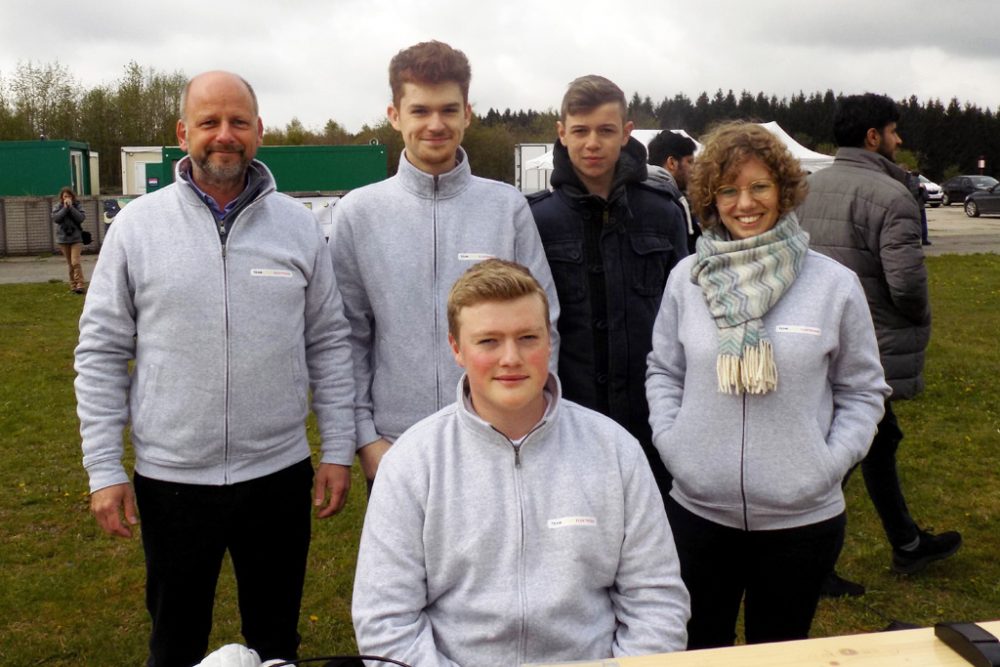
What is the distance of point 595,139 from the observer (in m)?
3.15

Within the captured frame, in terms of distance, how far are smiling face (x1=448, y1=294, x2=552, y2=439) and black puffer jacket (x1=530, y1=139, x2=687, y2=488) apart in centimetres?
100

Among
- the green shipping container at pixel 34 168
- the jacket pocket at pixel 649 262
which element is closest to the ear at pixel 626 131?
the jacket pocket at pixel 649 262

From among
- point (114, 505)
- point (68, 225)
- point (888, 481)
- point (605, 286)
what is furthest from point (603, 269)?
point (68, 225)

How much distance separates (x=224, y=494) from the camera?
289 cm

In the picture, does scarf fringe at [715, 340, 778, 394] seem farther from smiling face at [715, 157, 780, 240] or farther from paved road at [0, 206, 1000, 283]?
paved road at [0, 206, 1000, 283]

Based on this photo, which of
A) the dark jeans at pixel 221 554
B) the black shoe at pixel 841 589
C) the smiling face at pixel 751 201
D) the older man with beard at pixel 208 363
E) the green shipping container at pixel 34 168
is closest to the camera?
the smiling face at pixel 751 201

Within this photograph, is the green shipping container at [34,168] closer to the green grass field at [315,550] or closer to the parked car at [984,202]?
the green grass field at [315,550]

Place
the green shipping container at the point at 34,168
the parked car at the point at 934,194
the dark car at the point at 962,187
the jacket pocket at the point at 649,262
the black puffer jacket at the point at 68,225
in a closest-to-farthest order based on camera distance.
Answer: the jacket pocket at the point at 649,262, the black puffer jacket at the point at 68,225, the green shipping container at the point at 34,168, the dark car at the point at 962,187, the parked car at the point at 934,194

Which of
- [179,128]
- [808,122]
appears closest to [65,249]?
[179,128]

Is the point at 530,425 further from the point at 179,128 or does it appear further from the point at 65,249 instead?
the point at 65,249

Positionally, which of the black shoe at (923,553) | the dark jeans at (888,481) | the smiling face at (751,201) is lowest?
the black shoe at (923,553)

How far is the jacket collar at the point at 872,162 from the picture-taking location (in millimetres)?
4305

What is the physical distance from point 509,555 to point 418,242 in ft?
3.92

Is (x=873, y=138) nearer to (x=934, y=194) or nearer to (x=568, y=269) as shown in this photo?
(x=568, y=269)
